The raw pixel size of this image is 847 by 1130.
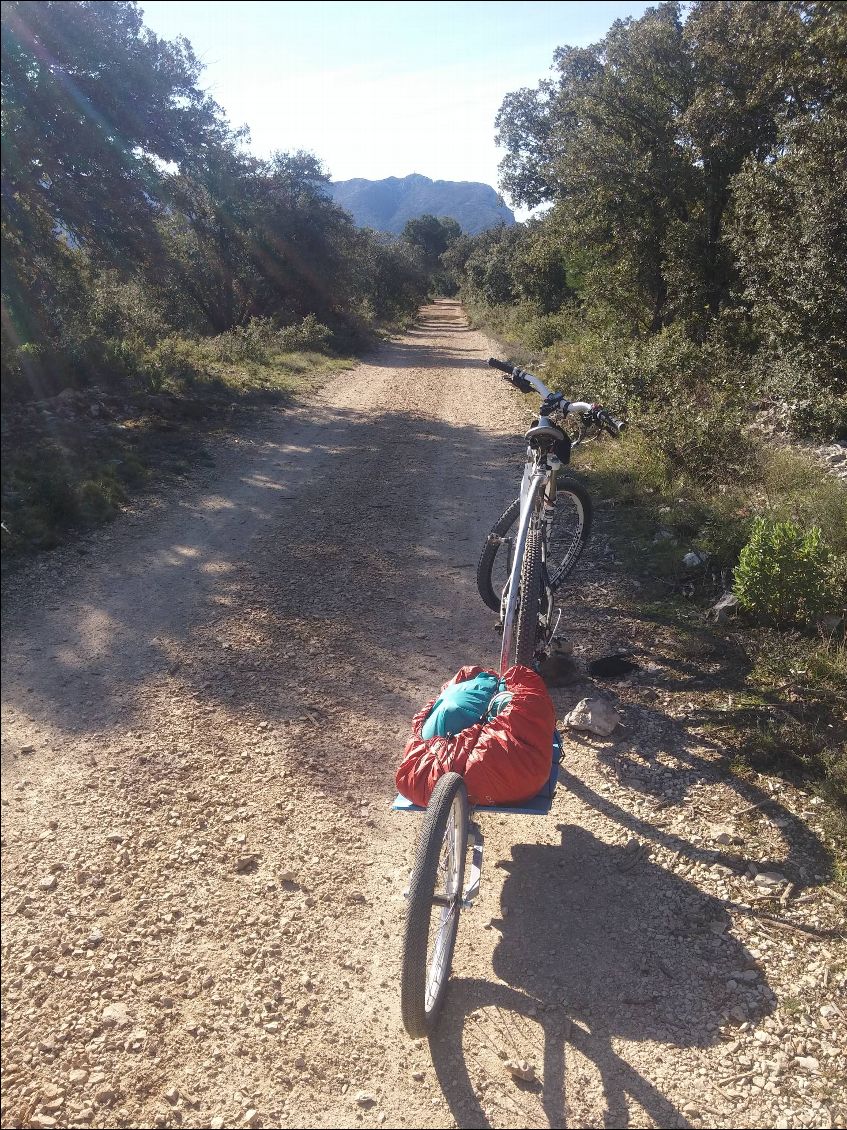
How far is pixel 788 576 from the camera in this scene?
413 cm

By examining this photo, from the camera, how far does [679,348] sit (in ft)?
30.3

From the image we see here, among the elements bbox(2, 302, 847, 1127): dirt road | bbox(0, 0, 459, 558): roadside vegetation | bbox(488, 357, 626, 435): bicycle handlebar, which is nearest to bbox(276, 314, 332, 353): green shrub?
bbox(0, 0, 459, 558): roadside vegetation

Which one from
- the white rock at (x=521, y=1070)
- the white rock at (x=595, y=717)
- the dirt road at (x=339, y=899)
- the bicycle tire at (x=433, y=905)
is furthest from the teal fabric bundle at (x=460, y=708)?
the white rock at (x=521, y=1070)

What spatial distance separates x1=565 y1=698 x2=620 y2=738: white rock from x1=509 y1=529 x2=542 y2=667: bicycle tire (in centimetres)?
61

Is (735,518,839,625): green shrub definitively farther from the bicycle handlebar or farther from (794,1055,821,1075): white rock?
(794,1055,821,1075): white rock

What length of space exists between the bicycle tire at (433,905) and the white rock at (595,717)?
144 centimetres

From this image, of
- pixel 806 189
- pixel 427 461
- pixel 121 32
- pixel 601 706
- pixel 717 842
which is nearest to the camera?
pixel 717 842

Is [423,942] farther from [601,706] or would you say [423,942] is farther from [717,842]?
[601,706]

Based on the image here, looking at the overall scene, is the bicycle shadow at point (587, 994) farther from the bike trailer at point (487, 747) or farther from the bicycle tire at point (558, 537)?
the bicycle tire at point (558, 537)

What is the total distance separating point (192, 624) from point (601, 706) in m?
2.55

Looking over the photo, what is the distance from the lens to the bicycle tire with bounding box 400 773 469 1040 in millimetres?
1975

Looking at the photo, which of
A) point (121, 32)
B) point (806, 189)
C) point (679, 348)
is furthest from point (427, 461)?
point (121, 32)

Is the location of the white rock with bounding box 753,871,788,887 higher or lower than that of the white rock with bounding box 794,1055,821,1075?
higher

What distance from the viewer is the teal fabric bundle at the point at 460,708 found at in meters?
2.68
